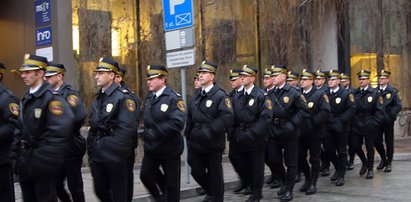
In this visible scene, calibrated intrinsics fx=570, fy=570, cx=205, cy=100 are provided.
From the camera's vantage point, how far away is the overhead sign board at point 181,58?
32.4ft

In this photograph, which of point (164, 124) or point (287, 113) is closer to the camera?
point (164, 124)

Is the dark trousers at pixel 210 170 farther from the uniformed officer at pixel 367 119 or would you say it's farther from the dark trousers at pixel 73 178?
the uniformed officer at pixel 367 119

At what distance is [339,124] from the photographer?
33.9 feet

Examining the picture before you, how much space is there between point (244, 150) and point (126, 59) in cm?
634

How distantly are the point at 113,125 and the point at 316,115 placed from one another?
173 inches

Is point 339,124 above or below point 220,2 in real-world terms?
below

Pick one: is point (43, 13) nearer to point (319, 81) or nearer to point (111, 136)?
point (319, 81)

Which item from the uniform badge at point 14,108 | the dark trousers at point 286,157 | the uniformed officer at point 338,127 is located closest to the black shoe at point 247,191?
the dark trousers at point 286,157

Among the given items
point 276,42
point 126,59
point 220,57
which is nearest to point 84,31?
point 126,59

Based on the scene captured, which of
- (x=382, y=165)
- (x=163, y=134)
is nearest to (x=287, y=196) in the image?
(x=163, y=134)

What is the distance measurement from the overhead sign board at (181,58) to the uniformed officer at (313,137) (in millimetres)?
2003

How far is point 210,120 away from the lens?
7.61m

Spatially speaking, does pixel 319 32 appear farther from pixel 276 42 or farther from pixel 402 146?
pixel 402 146

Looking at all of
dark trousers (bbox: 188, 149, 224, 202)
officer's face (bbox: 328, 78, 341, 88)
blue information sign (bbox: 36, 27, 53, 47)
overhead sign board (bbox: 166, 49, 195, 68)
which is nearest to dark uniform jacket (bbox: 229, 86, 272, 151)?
dark trousers (bbox: 188, 149, 224, 202)
